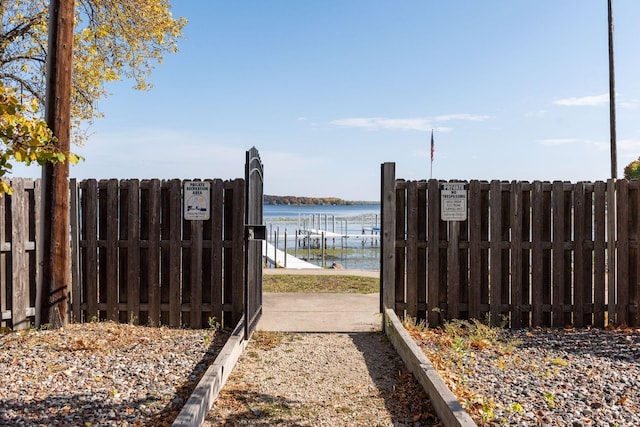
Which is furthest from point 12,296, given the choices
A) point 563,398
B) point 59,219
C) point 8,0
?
point 8,0

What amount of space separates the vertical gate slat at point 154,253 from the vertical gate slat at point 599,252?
20.9 feet

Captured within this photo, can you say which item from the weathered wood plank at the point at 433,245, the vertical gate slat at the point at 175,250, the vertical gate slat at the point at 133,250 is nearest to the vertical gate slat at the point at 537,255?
the weathered wood plank at the point at 433,245

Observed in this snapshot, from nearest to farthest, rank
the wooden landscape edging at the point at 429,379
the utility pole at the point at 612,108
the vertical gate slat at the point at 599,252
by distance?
the wooden landscape edging at the point at 429,379
the vertical gate slat at the point at 599,252
the utility pole at the point at 612,108

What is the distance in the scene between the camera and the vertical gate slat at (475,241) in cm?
766

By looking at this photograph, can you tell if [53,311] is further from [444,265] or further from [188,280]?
[444,265]

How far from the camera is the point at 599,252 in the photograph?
7914 mm

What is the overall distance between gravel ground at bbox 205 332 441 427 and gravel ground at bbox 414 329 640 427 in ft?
1.72

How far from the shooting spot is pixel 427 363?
5293 millimetres

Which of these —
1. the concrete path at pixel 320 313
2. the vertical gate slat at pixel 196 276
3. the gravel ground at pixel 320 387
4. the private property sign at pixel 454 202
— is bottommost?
the gravel ground at pixel 320 387

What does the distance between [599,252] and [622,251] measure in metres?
0.35

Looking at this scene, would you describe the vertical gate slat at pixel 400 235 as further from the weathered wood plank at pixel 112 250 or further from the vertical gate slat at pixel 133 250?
the weathered wood plank at pixel 112 250

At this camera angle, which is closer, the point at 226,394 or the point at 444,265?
the point at 226,394

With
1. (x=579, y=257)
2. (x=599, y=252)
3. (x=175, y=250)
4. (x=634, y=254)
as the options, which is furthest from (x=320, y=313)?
(x=634, y=254)

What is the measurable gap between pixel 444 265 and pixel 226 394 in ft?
12.6
